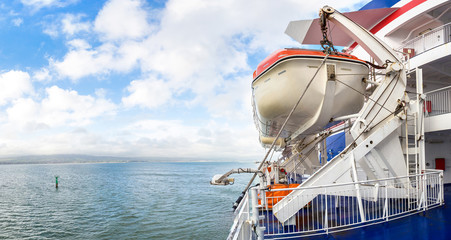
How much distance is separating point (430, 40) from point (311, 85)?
6351mm

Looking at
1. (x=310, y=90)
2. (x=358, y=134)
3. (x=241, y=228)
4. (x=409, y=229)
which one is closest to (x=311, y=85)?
(x=310, y=90)

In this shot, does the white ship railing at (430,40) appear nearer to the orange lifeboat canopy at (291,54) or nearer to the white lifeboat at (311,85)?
the white lifeboat at (311,85)

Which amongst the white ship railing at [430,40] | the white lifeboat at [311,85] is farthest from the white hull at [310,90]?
the white ship railing at [430,40]

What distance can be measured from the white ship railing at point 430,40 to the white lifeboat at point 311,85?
3.98 meters

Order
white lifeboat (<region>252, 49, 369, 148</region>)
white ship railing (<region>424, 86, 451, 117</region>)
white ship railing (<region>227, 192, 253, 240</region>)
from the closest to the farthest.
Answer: white ship railing (<region>227, 192, 253, 240</region>)
white lifeboat (<region>252, 49, 369, 148</region>)
white ship railing (<region>424, 86, 451, 117</region>)

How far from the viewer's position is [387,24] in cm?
1130

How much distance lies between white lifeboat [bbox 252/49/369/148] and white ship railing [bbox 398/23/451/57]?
3978mm

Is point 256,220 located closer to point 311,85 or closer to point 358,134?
point 358,134

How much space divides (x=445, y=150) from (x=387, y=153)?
20.8ft

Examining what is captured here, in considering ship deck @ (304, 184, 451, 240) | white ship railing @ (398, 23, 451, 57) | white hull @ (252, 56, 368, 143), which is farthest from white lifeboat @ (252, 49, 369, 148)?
white ship railing @ (398, 23, 451, 57)

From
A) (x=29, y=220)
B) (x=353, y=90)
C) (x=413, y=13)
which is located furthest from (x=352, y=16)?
(x=29, y=220)

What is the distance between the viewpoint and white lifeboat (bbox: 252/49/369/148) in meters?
7.05

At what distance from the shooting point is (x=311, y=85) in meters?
7.10

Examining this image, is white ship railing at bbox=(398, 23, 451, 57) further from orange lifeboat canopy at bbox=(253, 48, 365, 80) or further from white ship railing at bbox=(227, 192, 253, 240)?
white ship railing at bbox=(227, 192, 253, 240)
